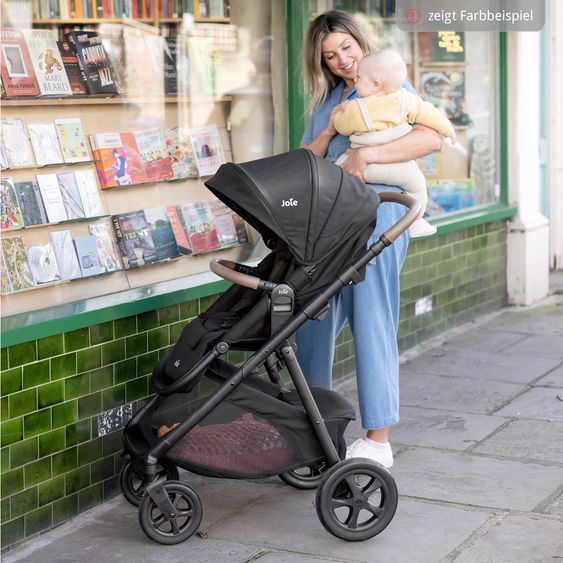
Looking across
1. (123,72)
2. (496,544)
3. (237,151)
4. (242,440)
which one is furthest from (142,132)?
(496,544)

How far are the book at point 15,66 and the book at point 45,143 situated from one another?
14 cm

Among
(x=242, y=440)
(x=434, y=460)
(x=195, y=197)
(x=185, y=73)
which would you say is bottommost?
(x=434, y=460)

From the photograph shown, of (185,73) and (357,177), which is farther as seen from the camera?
(185,73)

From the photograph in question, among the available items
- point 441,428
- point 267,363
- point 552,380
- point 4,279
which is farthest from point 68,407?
point 552,380

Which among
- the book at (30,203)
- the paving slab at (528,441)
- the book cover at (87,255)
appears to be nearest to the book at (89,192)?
the book cover at (87,255)

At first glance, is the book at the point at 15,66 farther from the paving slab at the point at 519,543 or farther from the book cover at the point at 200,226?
the paving slab at the point at 519,543

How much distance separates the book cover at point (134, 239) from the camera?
203 inches

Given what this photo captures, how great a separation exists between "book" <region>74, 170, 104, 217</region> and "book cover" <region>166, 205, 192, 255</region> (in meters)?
0.50

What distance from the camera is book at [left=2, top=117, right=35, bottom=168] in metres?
4.60

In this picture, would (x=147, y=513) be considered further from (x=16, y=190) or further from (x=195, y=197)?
(x=195, y=197)

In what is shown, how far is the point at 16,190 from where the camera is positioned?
4637mm

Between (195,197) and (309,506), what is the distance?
1.78m

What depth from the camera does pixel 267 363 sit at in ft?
14.3

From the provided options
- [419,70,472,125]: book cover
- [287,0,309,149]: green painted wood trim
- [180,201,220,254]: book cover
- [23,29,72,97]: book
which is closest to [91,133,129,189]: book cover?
[23,29,72,97]: book
